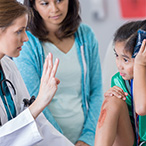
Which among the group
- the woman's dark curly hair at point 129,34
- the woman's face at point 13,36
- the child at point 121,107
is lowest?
the child at point 121,107

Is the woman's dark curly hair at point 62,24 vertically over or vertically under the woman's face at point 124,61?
over

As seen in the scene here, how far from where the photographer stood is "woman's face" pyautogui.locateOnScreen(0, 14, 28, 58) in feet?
4.08

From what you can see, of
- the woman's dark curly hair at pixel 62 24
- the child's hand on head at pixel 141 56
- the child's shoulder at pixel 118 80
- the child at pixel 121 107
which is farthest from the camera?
the woman's dark curly hair at pixel 62 24

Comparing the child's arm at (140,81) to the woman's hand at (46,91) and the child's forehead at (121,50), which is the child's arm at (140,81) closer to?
the child's forehead at (121,50)

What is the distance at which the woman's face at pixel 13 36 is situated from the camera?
48.9 inches

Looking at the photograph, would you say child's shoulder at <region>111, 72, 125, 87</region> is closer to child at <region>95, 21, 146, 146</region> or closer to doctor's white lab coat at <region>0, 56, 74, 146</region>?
child at <region>95, 21, 146, 146</region>

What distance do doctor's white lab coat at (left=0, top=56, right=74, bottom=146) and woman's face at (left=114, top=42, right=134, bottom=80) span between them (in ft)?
1.37

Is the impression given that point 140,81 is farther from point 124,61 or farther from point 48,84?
point 48,84

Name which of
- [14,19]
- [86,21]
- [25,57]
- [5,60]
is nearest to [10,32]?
[14,19]

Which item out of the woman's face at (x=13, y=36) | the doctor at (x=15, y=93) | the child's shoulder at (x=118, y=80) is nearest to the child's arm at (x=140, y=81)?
the child's shoulder at (x=118, y=80)

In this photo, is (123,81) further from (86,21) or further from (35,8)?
(86,21)

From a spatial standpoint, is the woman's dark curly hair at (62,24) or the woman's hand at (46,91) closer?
the woman's hand at (46,91)

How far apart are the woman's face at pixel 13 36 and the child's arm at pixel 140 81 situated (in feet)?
1.63

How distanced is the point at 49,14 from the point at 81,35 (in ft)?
0.93
